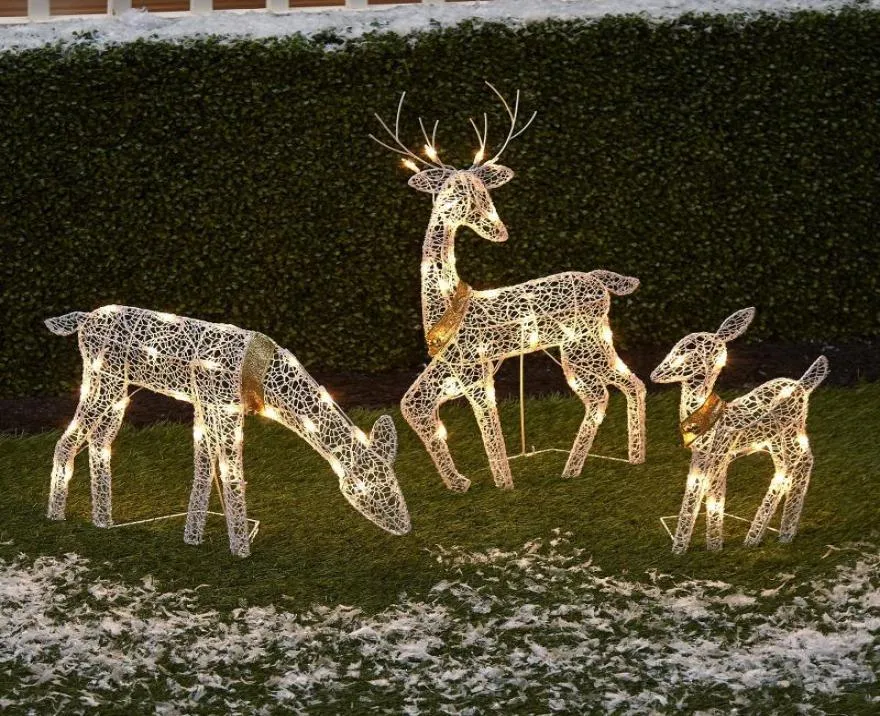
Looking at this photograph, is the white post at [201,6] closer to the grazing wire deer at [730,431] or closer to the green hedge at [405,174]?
the green hedge at [405,174]

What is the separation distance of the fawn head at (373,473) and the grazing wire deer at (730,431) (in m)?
1.39

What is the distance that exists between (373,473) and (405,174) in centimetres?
308

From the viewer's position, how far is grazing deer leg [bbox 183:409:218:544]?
6.30 metres

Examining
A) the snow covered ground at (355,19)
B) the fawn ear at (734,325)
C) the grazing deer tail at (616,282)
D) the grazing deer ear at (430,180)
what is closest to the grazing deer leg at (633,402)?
the grazing deer tail at (616,282)

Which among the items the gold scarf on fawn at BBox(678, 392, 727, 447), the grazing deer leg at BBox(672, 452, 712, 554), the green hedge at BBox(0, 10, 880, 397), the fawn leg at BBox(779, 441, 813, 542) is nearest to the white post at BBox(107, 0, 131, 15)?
the green hedge at BBox(0, 10, 880, 397)

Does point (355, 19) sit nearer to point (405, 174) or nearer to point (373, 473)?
point (405, 174)

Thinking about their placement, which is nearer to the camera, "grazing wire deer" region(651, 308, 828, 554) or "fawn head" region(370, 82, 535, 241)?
"grazing wire deer" region(651, 308, 828, 554)

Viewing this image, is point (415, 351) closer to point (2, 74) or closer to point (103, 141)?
point (103, 141)

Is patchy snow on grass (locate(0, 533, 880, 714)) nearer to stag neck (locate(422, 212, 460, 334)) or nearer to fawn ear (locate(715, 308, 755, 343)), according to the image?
fawn ear (locate(715, 308, 755, 343))

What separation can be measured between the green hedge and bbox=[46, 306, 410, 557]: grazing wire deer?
2231mm

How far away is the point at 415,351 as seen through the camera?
29.5 ft

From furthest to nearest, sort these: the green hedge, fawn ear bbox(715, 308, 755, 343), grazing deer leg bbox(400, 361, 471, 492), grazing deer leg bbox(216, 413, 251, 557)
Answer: the green hedge → grazing deer leg bbox(400, 361, 471, 492) → fawn ear bbox(715, 308, 755, 343) → grazing deer leg bbox(216, 413, 251, 557)

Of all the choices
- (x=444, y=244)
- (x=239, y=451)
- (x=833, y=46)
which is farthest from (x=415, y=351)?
(x=833, y=46)

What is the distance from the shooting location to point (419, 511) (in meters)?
6.93
